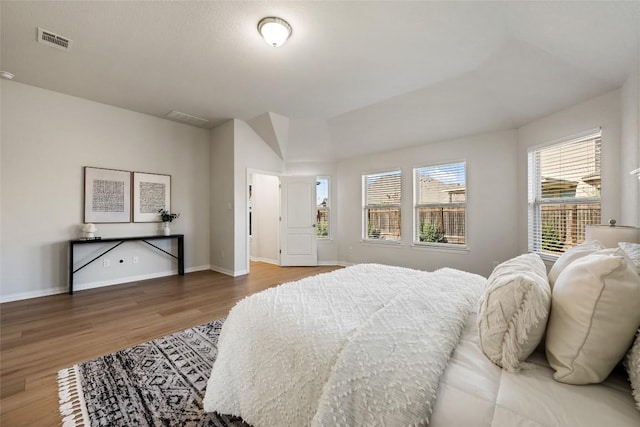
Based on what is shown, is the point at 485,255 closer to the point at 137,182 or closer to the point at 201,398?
the point at 201,398

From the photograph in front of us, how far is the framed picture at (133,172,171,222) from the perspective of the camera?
441 centimetres

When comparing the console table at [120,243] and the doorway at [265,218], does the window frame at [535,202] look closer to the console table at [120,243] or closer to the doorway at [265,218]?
the doorway at [265,218]

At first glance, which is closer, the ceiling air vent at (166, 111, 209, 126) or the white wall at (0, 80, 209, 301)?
the white wall at (0, 80, 209, 301)

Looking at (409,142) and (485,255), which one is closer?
(485,255)

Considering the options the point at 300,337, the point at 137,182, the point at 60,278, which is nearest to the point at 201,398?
the point at 300,337

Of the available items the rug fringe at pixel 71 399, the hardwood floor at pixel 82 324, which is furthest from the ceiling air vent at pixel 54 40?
the rug fringe at pixel 71 399

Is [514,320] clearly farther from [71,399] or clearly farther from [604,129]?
[604,129]

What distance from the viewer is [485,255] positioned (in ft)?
13.4

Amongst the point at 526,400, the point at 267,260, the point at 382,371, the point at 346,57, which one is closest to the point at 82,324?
the point at 382,371

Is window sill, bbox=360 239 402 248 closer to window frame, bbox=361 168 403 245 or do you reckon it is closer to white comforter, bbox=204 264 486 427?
window frame, bbox=361 168 403 245

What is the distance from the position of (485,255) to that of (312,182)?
340 centimetres

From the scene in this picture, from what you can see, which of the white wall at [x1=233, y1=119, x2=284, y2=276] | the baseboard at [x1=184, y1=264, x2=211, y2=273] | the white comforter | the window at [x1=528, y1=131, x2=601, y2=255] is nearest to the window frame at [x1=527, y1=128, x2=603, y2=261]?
the window at [x1=528, y1=131, x2=601, y2=255]

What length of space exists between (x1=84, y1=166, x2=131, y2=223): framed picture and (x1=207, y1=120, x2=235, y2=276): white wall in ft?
4.54

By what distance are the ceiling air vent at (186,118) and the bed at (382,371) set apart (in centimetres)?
419
